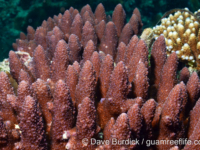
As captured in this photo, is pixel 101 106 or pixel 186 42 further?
pixel 186 42

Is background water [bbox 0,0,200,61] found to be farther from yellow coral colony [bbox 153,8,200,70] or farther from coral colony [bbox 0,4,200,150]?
coral colony [bbox 0,4,200,150]

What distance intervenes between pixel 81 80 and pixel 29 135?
816 mm

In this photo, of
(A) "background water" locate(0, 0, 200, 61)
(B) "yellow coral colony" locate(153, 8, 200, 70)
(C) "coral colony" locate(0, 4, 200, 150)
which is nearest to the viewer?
(C) "coral colony" locate(0, 4, 200, 150)

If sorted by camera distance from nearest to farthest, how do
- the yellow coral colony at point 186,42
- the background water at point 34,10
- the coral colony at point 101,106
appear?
1. the coral colony at point 101,106
2. the yellow coral colony at point 186,42
3. the background water at point 34,10

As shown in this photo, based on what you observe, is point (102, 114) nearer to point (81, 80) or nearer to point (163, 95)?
point (81, 80)

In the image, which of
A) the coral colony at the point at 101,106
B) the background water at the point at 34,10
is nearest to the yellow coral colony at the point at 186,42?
the coral colony at the point at 101,106

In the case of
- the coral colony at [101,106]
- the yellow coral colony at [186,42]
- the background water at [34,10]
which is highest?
the background water at [34,10]

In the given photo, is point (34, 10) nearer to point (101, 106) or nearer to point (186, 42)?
point (186, 42)

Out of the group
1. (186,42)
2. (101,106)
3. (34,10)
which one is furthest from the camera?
(34,10)

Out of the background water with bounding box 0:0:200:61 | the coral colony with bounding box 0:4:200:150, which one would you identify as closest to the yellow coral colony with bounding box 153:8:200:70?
the coral colony with bounding box 0:4:200:150

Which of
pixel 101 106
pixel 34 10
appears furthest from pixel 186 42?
pixel 34 10

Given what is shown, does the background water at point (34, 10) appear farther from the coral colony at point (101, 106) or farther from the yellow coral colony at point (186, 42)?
the coral colony at point (101, 106)

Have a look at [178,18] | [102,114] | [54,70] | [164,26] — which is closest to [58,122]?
[102,114]

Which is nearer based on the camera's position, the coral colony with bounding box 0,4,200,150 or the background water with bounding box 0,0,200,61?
the coral colony with bounding box 0,4,200,150
